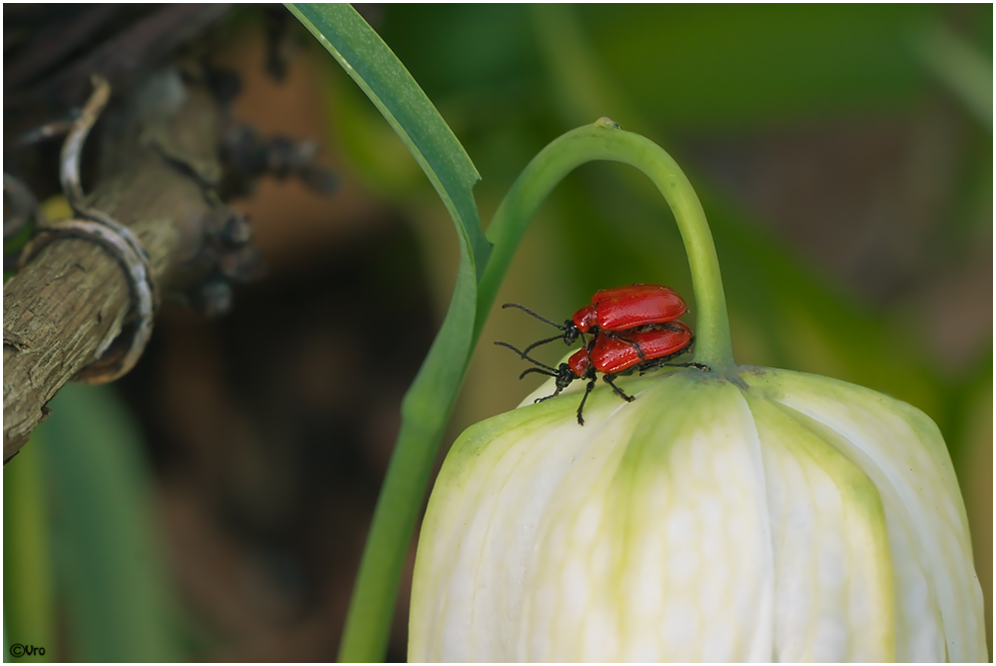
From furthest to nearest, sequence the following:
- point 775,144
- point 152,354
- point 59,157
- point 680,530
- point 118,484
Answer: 1. point 775,144
2. point 152,354
3. point 118,484
4. point 59,157
5. point 680,530

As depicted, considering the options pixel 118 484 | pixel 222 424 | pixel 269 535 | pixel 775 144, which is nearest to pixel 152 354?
pixel 222 424

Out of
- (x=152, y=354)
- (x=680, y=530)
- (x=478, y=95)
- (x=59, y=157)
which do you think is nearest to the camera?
(x=680, y=530)

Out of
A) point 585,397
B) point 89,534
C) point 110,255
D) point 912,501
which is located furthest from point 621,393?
point 89,534

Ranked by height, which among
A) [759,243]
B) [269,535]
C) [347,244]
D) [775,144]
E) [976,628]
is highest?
[775,144]

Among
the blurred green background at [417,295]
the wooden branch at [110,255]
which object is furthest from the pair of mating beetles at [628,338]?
the blurred green background at [417,295]

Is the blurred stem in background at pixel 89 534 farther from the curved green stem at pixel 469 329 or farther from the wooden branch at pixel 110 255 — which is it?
the curved green stem at pixel 469 329

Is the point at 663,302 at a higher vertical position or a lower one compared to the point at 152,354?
lower

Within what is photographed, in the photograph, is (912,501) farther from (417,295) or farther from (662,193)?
(417,295)

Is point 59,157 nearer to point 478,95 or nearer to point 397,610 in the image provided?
point 478,95
